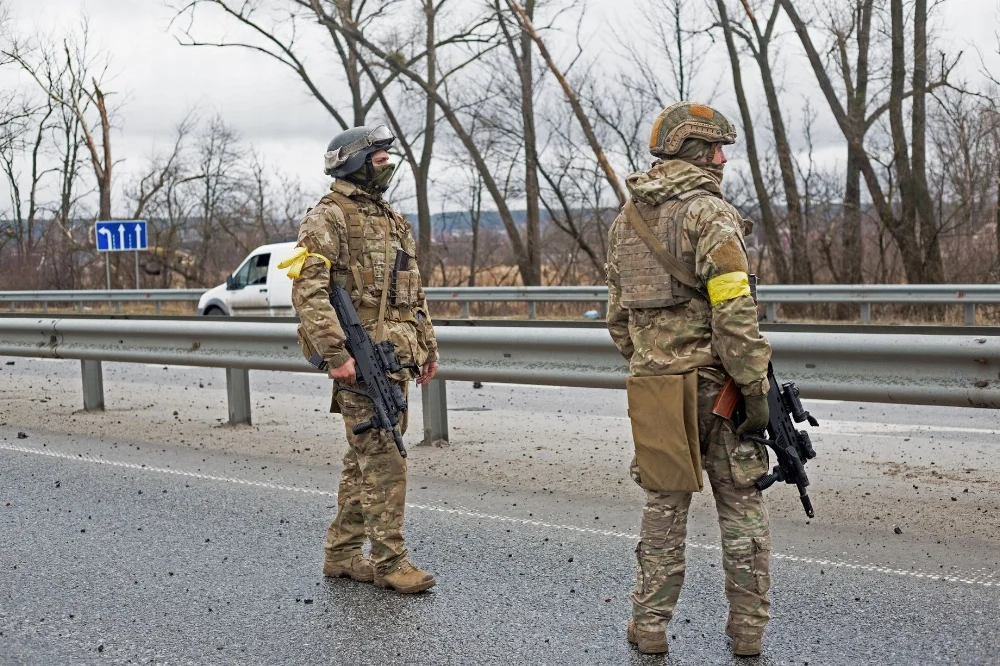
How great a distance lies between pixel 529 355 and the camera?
24.6 feet

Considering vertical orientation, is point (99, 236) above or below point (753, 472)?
above

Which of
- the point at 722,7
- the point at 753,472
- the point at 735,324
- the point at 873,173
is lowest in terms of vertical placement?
the point at 753,472

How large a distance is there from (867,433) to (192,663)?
5.84 m

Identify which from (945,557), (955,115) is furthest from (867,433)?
(955,115)

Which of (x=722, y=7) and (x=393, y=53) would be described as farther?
(x=393, y=53)

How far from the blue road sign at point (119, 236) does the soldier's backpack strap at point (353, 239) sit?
998 inches

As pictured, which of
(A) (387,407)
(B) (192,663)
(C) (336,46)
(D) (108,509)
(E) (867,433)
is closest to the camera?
(B) (192,663)

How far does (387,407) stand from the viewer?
4914mm

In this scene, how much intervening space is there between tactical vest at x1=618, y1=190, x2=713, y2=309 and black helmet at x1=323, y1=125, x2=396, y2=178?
1.29 m

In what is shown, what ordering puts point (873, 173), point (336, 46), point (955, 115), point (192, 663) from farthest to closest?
point (336, 46) < point (955, 115) < point (873, 173) < point (192, 663)

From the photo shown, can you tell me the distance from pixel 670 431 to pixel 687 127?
102 centimetres

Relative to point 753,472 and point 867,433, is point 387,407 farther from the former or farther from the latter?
point 867,433

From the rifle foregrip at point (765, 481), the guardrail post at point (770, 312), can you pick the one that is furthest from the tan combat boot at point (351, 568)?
the guardrail post at point (770, 312)

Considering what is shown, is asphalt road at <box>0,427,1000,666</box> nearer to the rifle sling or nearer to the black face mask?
the rifle sling
